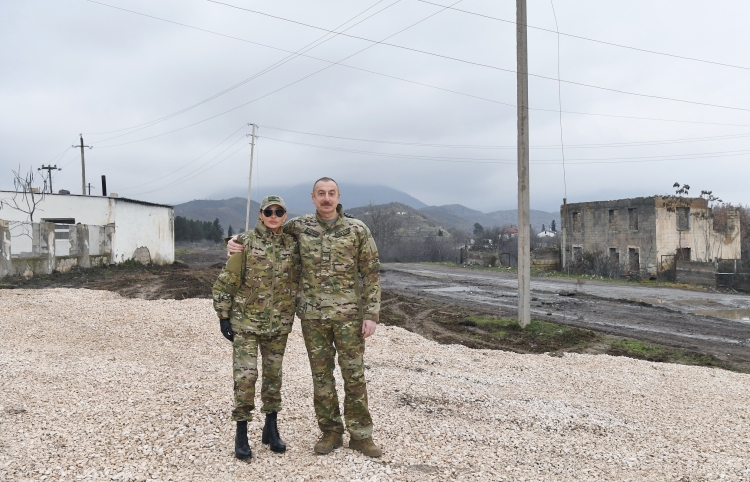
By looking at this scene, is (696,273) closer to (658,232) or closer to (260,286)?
(658,232)

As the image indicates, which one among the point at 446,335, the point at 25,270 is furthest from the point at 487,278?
the point at 25,270

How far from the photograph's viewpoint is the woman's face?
4.18 meters

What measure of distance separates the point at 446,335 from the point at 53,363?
7.62 m

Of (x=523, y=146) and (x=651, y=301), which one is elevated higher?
(x=523, y=146)

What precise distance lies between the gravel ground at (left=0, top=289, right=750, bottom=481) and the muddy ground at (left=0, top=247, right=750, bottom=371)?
2.26 metres

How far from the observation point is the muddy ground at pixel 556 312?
11219 mm

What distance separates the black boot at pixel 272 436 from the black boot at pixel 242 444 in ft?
0.65

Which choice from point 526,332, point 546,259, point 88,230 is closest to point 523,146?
point 526,332

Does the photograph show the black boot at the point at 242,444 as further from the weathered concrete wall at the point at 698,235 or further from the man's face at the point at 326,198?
the weathered concrete wall at the point at 698,235

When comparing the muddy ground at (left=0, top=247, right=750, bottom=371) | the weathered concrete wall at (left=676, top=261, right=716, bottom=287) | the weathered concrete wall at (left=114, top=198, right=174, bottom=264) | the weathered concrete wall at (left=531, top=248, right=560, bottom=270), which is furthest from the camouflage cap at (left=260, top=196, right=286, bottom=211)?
the weathered concrete wall at (left=531, top=248, right=560, bottom=270)

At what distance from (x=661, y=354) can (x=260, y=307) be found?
9274 mm

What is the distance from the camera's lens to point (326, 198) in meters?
4.20

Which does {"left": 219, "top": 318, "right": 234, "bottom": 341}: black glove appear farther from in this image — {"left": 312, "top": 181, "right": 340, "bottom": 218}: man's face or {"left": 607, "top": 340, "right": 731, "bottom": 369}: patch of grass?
{"left": 607, "top": 340, "right": 731, "bottom": 369}: patch of grass

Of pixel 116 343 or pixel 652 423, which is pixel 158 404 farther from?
pixel 652 423
